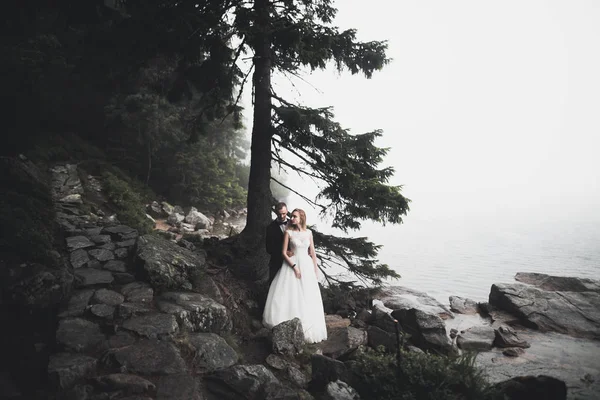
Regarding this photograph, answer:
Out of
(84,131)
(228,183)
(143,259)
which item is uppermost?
(84,131)

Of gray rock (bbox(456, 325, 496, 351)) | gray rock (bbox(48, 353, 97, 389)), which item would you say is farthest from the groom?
gray rock (bbox(456, 325, 496, 351))

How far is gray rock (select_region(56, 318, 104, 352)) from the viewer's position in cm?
296

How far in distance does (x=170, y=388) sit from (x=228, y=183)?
73.5 feet

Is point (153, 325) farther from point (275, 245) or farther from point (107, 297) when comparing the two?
point (275, 245)

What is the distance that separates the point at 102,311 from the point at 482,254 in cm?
2349

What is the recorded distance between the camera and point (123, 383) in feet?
8.52

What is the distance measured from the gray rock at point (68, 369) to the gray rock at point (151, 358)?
0.26 meters

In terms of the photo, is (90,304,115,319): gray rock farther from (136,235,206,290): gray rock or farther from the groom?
the groom

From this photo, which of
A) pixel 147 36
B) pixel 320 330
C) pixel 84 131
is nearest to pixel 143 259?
pixel 320 330

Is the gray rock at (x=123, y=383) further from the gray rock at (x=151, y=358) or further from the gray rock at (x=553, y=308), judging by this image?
the gray rock at (x=553, y=308)

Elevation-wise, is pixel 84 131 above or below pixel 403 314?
above

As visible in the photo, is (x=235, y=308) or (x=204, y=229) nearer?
(x=235, y=308)

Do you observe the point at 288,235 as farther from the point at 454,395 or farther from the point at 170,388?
the point at 454,395

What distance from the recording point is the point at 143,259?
189 inches
